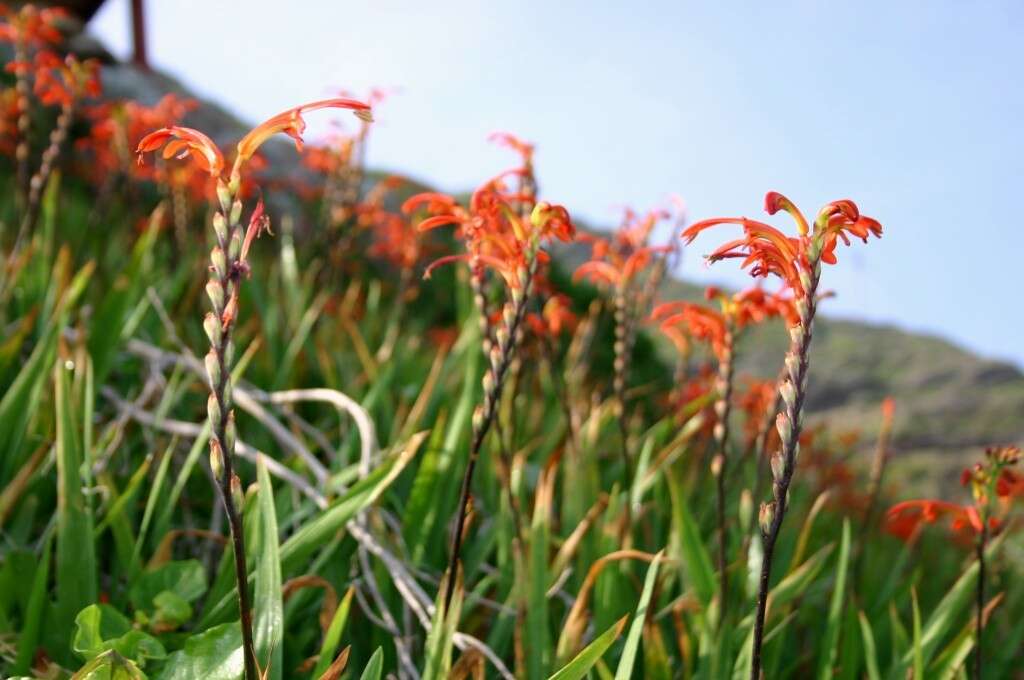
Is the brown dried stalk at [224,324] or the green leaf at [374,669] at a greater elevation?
the brown dried stalk at [224,324]

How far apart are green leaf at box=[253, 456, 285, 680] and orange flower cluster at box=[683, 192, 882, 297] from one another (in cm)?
87

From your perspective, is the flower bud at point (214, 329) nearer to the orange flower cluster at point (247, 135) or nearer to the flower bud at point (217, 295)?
the flower bud at point (217, 295)

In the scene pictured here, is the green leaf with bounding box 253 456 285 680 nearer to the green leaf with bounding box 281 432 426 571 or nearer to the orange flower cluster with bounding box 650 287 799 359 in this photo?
the green leaf with bounding box 281 432 426 571

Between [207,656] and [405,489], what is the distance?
1295 mm

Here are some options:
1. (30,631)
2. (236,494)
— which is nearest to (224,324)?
(236,494)

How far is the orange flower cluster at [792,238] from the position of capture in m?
1.23

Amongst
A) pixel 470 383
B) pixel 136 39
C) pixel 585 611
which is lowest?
pixel 585 611

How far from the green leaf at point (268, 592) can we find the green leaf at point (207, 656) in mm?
70

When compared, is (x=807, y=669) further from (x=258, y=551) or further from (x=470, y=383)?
(x=258, y=551)

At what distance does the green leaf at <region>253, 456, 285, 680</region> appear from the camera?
165cm

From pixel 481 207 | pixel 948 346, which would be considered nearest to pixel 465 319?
pixel 481 207

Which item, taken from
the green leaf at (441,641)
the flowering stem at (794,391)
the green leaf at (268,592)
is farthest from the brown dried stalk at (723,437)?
the green leaf at (268,592)

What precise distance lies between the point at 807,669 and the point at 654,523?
2.46ft

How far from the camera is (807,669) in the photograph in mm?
3078
